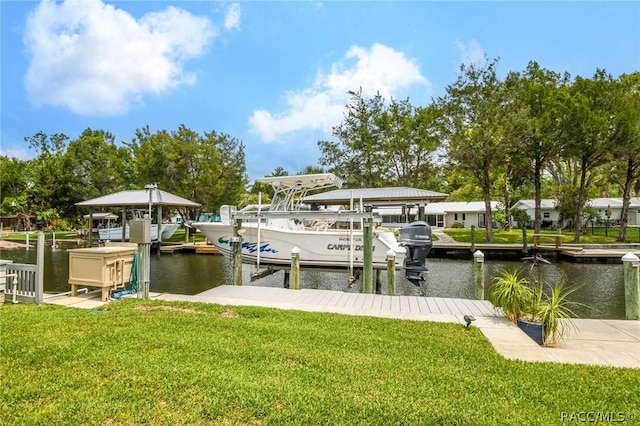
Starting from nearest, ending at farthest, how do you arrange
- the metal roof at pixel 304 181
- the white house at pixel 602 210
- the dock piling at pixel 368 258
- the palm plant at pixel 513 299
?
the palm plant at pixel 513 299 → the dock piling at pixel 368 258 → the metal roof at pixel 304 181 → the white house at pixel 602 210

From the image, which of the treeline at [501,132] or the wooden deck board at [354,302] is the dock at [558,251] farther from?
the wooden deck board at [354,302]

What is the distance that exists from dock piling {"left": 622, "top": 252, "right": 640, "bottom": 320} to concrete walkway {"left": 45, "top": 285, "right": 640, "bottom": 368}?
0.39 m

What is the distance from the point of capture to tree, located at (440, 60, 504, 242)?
20.1m

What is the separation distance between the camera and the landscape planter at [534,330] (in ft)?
14.0

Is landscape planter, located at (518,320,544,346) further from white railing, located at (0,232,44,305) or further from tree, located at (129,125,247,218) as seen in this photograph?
tree, located at (129,125,247,218)

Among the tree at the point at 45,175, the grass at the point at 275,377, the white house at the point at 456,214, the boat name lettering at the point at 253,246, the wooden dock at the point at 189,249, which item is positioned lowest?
the wooden dock at the point at 189,249

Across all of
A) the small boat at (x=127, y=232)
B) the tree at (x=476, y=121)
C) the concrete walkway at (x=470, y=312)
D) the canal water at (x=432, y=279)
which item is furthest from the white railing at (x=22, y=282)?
the tree at (x=476, y=121)

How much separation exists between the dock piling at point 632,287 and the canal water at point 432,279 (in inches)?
89.3

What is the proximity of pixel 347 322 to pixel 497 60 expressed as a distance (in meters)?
22.2

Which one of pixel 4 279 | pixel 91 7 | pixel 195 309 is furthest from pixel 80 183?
pixel 195 309

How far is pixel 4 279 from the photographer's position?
5750mm

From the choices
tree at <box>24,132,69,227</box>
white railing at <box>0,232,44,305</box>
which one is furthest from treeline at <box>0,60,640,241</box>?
white railing at <box>0,232,44,305</box>

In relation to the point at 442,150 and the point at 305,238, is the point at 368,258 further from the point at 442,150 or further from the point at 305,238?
the point at 442,150

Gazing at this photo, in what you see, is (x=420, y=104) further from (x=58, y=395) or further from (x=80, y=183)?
(x=80, y=183)
